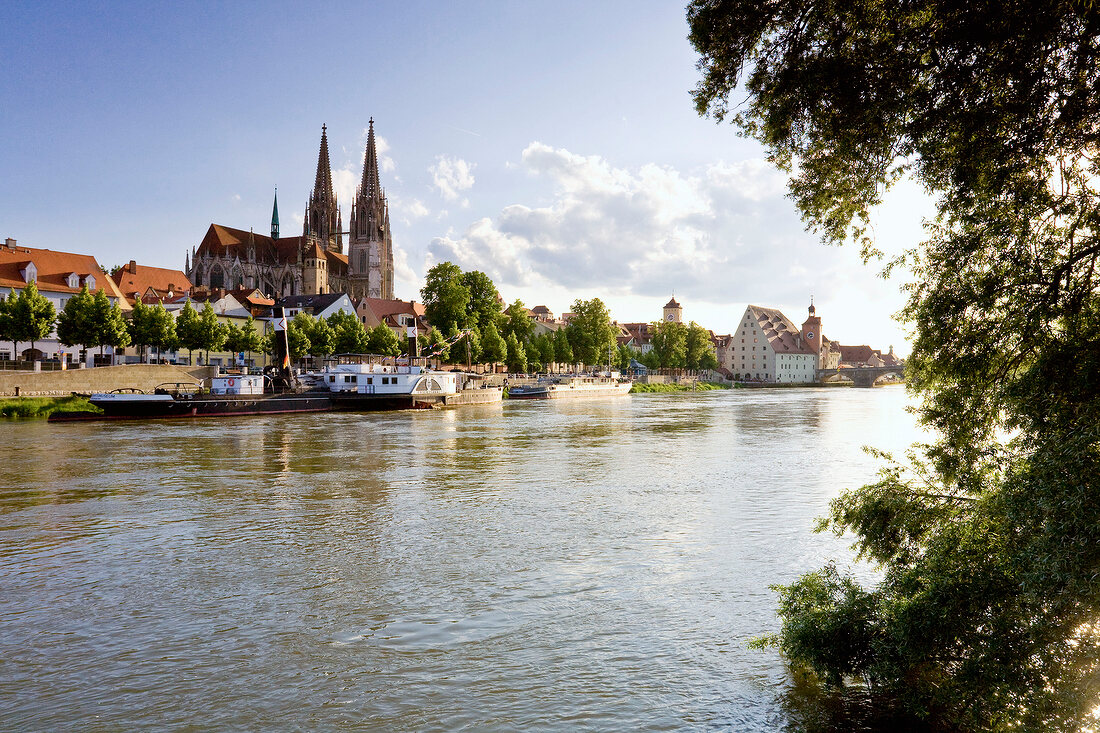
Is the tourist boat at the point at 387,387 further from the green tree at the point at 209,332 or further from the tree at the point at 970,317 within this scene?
the tree at the point at 970,317

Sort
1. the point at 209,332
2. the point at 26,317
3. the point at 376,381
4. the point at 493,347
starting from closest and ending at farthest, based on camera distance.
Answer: the point at 26,317
the point at 376,381
the point at 209,332
the point at 493,347

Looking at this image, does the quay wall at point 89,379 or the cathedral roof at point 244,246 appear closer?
the quay wall at point 89,379

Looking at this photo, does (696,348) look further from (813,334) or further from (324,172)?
(324,172)

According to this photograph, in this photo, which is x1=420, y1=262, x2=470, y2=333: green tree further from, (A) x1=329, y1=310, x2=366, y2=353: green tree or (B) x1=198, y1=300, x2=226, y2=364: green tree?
(B) x1=198, y1=300, x2=226, y2=364: green tree

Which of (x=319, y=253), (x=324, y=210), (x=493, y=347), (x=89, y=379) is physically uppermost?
(x=324, y=210)

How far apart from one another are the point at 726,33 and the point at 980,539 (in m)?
5.17

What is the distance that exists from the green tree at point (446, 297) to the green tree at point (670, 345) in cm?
5737

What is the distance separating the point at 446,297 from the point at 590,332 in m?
32.1

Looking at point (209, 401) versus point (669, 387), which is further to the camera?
point (669, 387)

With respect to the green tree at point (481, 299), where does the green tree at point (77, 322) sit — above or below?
below

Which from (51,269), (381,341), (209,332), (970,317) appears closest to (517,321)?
(381,341)

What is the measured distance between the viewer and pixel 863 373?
15750 cm

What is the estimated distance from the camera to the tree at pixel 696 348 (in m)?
153

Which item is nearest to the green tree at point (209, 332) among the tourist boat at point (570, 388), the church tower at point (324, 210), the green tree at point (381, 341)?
the green tree at point (381, 341)
